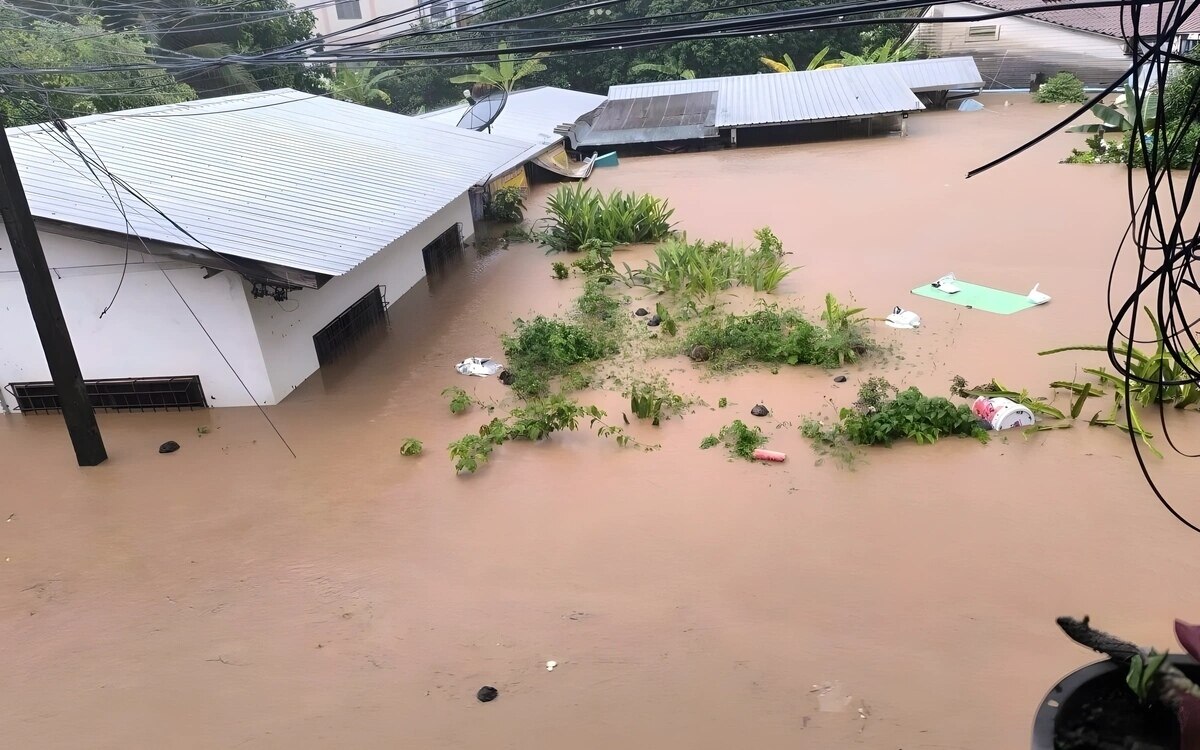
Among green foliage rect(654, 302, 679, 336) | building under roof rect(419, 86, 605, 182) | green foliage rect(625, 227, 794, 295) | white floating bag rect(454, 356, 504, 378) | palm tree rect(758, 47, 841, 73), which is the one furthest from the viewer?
palm tree rect(758, 47, 841, 73)

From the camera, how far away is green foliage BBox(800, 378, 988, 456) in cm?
684

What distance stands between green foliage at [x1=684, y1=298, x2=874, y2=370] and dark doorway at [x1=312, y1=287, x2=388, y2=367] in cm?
416

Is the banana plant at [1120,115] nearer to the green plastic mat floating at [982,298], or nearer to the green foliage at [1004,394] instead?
the green plastic mat floating at [982,298]

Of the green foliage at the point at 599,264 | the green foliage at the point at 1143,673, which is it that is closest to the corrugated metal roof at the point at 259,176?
the green foliage at the point at 599,264

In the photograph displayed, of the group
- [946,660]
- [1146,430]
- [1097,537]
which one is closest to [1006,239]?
[1146,430]

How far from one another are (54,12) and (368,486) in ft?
48.7

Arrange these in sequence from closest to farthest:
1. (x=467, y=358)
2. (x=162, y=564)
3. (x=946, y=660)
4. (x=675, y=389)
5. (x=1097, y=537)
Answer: (x=946, y=660) < (x=1097, y=537) < (x=162, y=564) < (x=675, y=389) < (x=467, y=358)

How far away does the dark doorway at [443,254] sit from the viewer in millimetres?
12915

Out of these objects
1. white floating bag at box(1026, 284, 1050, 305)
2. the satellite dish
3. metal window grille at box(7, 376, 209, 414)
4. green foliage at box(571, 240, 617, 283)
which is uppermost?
the satellite dish

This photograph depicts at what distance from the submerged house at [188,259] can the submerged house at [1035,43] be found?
22256mm

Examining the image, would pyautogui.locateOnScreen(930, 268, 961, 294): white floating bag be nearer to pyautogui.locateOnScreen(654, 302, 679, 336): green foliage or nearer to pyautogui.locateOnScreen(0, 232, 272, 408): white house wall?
pyautogui.locateOnScreen(654, 302, 679, 336): green foliage

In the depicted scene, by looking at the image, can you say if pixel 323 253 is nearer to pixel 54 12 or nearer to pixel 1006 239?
pixel 1006 239

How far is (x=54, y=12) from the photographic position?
51.7 feet

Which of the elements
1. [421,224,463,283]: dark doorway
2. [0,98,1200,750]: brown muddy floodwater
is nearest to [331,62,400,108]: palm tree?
[421,224,463,283]: dark doorway
